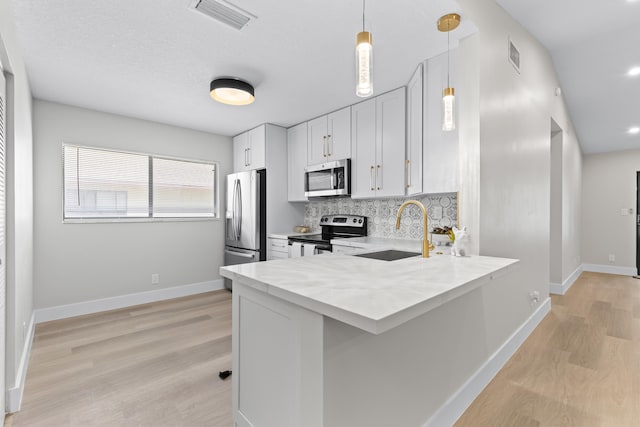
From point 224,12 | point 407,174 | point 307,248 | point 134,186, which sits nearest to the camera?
point 224,12

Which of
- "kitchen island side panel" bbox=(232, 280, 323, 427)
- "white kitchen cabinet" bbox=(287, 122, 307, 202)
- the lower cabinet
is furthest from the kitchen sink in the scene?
"white kitchen cabinet" bbox=(287, 122, 307, 202)

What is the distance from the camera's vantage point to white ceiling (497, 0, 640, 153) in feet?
7.70

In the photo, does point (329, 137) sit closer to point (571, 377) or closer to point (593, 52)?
point (593, 52)

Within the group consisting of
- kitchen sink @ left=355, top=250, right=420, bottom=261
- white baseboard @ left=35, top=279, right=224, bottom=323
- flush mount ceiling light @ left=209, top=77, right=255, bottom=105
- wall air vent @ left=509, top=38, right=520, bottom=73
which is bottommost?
white baseboard @ left=35, top=279, right=224, bottom=323

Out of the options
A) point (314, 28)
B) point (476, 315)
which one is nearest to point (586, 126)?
point (476, 315)

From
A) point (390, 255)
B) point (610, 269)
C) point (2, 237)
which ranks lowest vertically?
point (610, 269)

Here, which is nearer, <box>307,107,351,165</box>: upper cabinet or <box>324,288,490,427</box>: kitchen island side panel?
<box>324,288,490,427</box>: kitchen island side panel

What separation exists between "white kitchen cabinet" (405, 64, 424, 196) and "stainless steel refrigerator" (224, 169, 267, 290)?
2041 mm

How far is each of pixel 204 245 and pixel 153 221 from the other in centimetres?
77

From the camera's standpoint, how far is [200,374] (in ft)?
7.20

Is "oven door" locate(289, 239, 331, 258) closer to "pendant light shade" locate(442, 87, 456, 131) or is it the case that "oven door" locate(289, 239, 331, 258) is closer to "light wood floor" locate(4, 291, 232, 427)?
"light wood floor" locate(4, 291, 232, 427)

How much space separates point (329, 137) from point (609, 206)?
5637 mm

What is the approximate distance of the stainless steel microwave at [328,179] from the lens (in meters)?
3.47

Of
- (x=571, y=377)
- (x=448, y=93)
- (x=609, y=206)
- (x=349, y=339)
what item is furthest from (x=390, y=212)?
(x=609, y=206)
